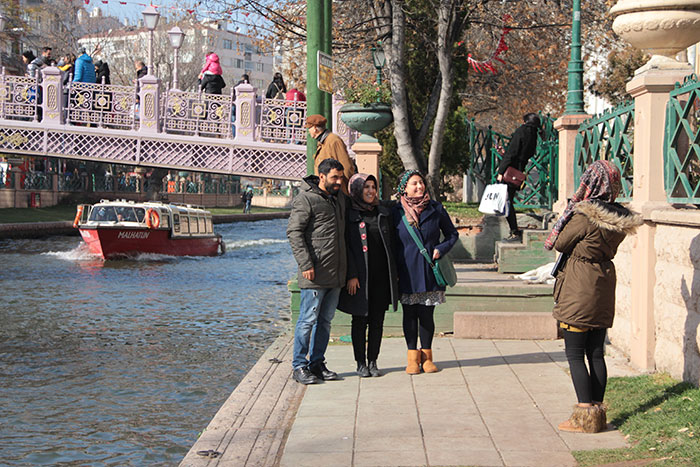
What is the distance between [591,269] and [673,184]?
6.46ft

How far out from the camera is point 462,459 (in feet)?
19.2

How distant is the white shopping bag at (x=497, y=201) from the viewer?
1399 centimetres

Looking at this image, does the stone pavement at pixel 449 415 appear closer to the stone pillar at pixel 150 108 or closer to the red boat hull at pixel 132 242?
the stone pillar at pixel 150 108

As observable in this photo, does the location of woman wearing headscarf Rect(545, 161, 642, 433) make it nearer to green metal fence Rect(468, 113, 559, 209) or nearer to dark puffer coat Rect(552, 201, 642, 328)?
dark puffer coat Rect(552, 201, 642, 328)

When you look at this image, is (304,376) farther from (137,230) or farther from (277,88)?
(137,230)

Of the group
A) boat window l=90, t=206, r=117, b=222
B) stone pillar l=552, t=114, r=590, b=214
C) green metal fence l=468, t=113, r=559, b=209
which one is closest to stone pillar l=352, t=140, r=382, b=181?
stone pillar l=552, t=114, r=590, b=214

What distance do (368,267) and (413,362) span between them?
3.13 ft

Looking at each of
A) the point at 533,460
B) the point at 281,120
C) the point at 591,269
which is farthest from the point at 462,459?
the point at 281,120

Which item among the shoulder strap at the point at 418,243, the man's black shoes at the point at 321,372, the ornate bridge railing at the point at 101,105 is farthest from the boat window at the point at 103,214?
the shoulder strap at the point at 418,243

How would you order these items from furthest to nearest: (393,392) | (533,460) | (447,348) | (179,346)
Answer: (179,346)
(447,348)
(393,392)
(533,460)

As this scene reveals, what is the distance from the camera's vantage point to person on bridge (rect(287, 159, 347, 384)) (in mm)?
8031

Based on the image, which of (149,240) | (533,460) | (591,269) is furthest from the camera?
(149,240)

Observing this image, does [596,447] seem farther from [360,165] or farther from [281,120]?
[281,120]

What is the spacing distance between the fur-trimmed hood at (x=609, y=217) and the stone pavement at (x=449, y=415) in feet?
4.52
